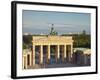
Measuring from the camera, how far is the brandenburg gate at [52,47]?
2001 mm

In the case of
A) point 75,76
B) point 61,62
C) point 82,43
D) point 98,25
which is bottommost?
point 75,76

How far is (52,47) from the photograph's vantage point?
2.06 m

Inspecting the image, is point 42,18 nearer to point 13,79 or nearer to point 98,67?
point 13,79

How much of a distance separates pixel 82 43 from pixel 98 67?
30cm

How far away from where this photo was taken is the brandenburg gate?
2.00 m

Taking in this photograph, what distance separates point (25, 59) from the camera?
195 centimetres

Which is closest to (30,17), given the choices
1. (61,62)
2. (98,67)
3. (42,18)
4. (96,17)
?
(42,18)

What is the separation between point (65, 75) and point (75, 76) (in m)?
0.11

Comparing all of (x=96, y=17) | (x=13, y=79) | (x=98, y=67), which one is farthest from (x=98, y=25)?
(x=13, y=79)

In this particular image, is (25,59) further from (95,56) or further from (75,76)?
(95,56)
